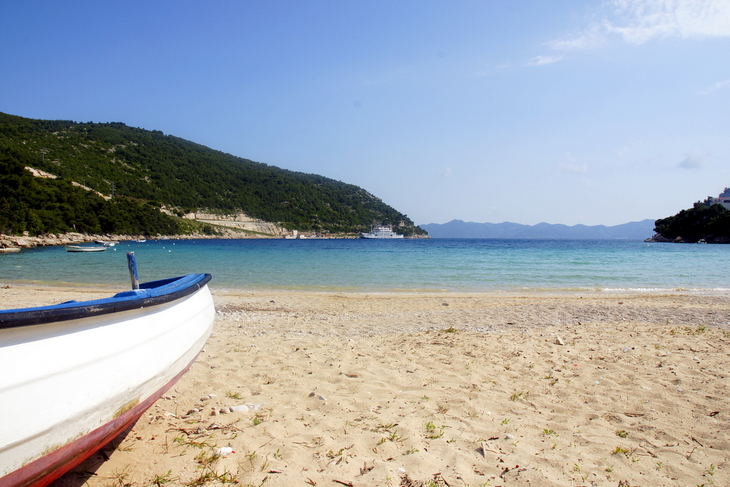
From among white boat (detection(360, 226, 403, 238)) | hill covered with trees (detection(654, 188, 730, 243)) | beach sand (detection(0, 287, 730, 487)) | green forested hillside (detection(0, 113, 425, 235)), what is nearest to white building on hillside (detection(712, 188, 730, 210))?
hill covered with trees (detection(654, 188, 730, 243))

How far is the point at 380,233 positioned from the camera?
152375mm

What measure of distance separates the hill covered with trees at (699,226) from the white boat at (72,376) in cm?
11873

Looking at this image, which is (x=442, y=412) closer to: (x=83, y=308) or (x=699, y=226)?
(x=83, y=308)

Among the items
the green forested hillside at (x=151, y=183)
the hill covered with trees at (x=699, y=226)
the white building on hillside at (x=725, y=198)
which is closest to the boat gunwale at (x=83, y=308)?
the green forested hillside at (x=151, y=183)

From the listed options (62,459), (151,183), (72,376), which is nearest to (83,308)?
(72,376)

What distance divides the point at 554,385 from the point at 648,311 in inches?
327

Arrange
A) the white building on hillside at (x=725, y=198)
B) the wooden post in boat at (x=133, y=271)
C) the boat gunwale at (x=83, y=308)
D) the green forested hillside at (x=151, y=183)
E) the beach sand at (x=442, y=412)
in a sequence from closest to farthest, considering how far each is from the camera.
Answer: the boat gunwale at (x=83, y=308), the beach sand at (x=442, y=412), the wooden post in boat at (x=133, y=271), the green forested hillside at (x=151, y=183), the white building on hillside at (x=725, y=198)

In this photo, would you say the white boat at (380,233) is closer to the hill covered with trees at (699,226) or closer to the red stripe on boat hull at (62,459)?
the hill covered with trees at (699,226)

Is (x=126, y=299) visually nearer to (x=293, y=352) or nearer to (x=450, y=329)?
(x=293, y=352)

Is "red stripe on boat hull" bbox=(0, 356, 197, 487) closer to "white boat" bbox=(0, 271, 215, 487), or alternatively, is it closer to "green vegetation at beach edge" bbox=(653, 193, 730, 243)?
"white boat" bbox=(0, 271, 215, 487)

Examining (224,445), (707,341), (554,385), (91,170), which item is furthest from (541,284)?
(91,170)

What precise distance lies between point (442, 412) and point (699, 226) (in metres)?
127

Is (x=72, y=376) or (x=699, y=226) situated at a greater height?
(x=699, y=226)

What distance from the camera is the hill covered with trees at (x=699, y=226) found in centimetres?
9070
